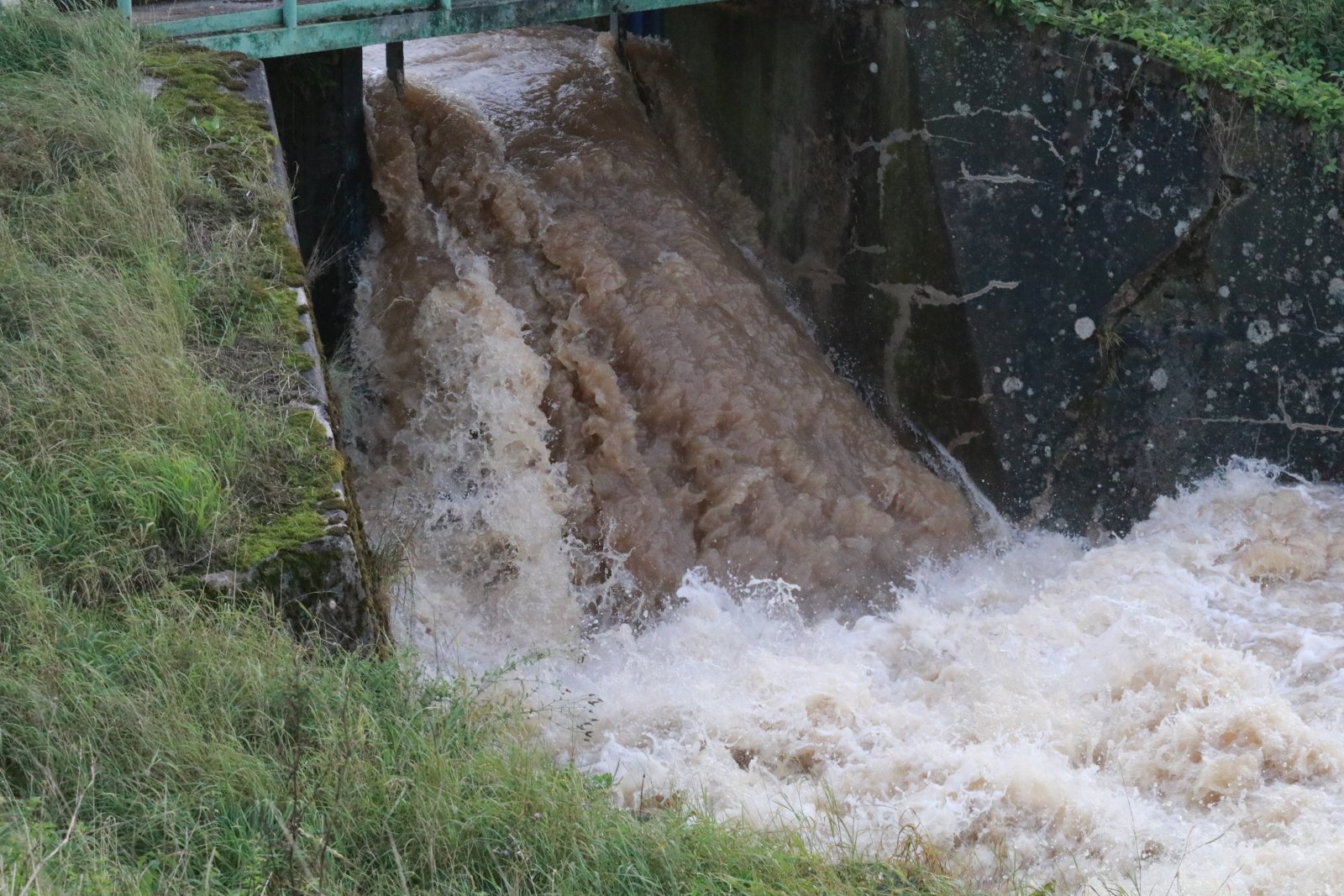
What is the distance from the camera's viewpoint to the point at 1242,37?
6.00 meters

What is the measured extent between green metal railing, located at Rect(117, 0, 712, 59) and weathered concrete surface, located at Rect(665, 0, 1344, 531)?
158 centimetres

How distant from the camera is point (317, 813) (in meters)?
2.86

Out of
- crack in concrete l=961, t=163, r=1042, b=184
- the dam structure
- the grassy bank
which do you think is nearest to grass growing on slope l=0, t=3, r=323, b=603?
the grassy bank

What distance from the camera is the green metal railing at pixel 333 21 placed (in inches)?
226

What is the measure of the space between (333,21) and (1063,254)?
3.47 metres

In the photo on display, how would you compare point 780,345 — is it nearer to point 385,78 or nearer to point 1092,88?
point 1092,88

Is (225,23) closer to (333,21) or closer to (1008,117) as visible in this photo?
(333,21)

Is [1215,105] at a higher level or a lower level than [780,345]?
higher

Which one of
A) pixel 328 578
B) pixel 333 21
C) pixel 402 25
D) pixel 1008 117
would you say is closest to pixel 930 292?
pixel 1008 117

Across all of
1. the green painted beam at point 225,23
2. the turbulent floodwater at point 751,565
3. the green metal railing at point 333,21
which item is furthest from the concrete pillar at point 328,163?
the green painted beam at point 225,23

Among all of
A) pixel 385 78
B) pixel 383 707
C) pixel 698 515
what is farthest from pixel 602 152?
pixel 383 707

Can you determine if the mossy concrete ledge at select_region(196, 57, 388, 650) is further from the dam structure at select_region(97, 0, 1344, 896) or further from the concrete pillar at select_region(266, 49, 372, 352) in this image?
the concrete pillar at select_region(266, 49, 372, 352)

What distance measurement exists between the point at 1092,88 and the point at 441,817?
4486 millimetres

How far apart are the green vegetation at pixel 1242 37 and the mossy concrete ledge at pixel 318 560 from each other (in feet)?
12.7
